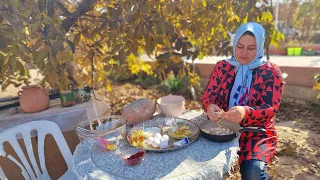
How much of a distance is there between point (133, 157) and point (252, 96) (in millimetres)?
943

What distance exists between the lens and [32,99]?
2.12 meters

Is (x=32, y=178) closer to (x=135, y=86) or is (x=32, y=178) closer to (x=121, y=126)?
(x=121, y=126)

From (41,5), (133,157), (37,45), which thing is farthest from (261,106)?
(41,5)

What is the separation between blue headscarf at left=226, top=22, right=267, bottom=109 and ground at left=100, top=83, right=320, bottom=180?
1.90ft

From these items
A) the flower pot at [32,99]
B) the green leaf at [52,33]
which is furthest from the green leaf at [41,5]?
the flower pot at [32,99]

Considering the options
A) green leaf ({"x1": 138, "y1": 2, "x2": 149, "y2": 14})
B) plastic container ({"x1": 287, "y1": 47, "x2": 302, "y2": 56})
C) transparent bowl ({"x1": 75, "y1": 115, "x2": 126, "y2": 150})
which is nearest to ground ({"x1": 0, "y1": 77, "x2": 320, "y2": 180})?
transparent bowl ({"x1": 75, "y1": 115, "x2": 126, "y2": 150})

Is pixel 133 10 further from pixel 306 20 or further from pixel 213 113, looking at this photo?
pixel 306 20

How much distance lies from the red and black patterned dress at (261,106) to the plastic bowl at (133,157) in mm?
711

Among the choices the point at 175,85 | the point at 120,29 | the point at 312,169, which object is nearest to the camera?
the point at 120,29

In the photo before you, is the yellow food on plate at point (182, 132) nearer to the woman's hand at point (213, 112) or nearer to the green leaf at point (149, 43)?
the woman's hand at point (213, 112)

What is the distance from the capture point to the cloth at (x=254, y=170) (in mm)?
1437

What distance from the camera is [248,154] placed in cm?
156

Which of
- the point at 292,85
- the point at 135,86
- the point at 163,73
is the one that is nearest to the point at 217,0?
the point at 163,73

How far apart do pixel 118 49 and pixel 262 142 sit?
4.58 feet
